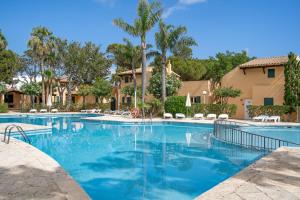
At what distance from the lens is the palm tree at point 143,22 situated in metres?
28.6

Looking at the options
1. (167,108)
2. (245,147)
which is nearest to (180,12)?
(167,108)

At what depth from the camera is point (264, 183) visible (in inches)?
240

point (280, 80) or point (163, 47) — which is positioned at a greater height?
point (163, 47)

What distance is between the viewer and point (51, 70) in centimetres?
4484

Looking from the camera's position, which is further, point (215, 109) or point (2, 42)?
point (2, 42)

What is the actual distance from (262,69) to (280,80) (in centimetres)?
209

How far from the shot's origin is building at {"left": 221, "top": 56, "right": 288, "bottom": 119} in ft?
89.5

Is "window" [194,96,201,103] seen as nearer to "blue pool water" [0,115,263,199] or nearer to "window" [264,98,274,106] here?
"window" [264,98,274,106]

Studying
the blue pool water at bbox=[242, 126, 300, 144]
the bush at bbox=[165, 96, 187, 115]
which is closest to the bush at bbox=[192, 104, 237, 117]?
the bush at bbox=[165, 96, 187, 115]

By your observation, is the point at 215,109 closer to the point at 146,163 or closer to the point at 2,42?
the point at 146,163

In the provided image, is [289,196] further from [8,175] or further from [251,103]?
[251,103]

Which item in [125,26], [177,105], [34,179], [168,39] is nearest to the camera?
[34,179]

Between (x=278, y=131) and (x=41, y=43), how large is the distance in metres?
33.5

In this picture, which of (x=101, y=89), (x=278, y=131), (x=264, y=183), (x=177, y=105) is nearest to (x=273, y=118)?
(x=278, y=131)
